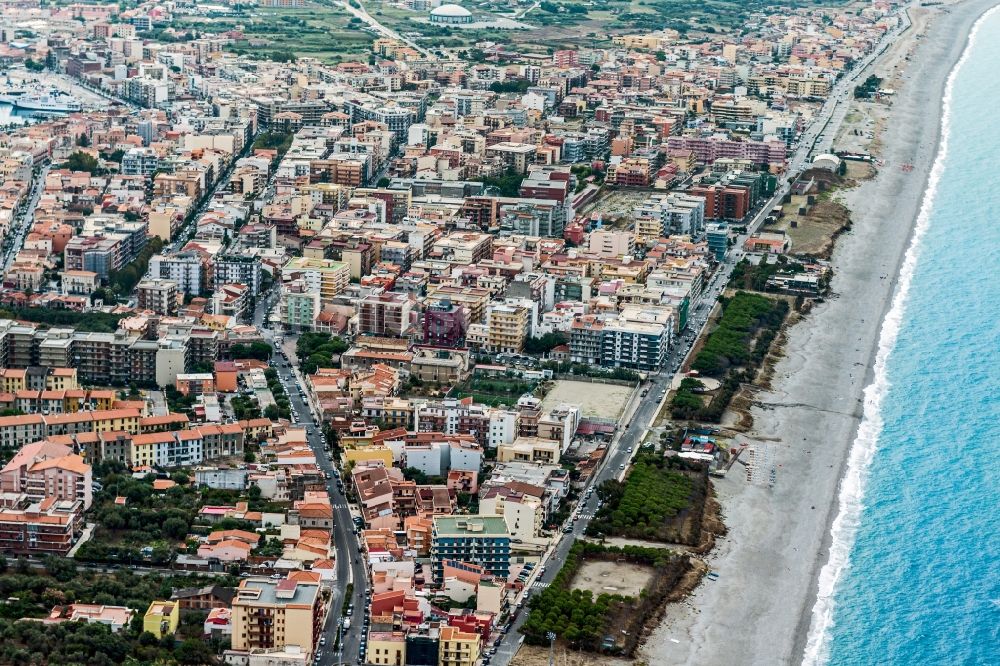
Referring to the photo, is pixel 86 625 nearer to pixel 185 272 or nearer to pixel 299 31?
pixel 185 272

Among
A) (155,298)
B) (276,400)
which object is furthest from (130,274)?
(276,400)

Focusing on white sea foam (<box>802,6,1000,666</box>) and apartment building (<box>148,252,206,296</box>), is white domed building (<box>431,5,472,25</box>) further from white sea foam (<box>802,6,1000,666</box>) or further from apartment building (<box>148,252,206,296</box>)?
apartment building (<box>148,252,206,296</box>)

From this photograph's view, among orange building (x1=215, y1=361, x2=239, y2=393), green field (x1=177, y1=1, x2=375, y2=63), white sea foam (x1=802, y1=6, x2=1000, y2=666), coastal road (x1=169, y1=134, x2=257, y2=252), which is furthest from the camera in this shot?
green field (x1=177, y1=1, x2=375, y2=63)

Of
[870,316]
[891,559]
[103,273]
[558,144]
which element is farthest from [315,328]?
[558,144]

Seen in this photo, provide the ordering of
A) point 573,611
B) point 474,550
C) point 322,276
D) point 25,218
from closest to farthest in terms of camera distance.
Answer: point 573,611
point 474,550
point 322,276
point 25,218

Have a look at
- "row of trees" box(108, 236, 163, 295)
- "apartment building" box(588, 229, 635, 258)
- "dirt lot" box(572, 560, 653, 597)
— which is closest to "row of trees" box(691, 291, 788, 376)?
"apartment building" box(588, 229, 635, 258)

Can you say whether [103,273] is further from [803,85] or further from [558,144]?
[803,85]
